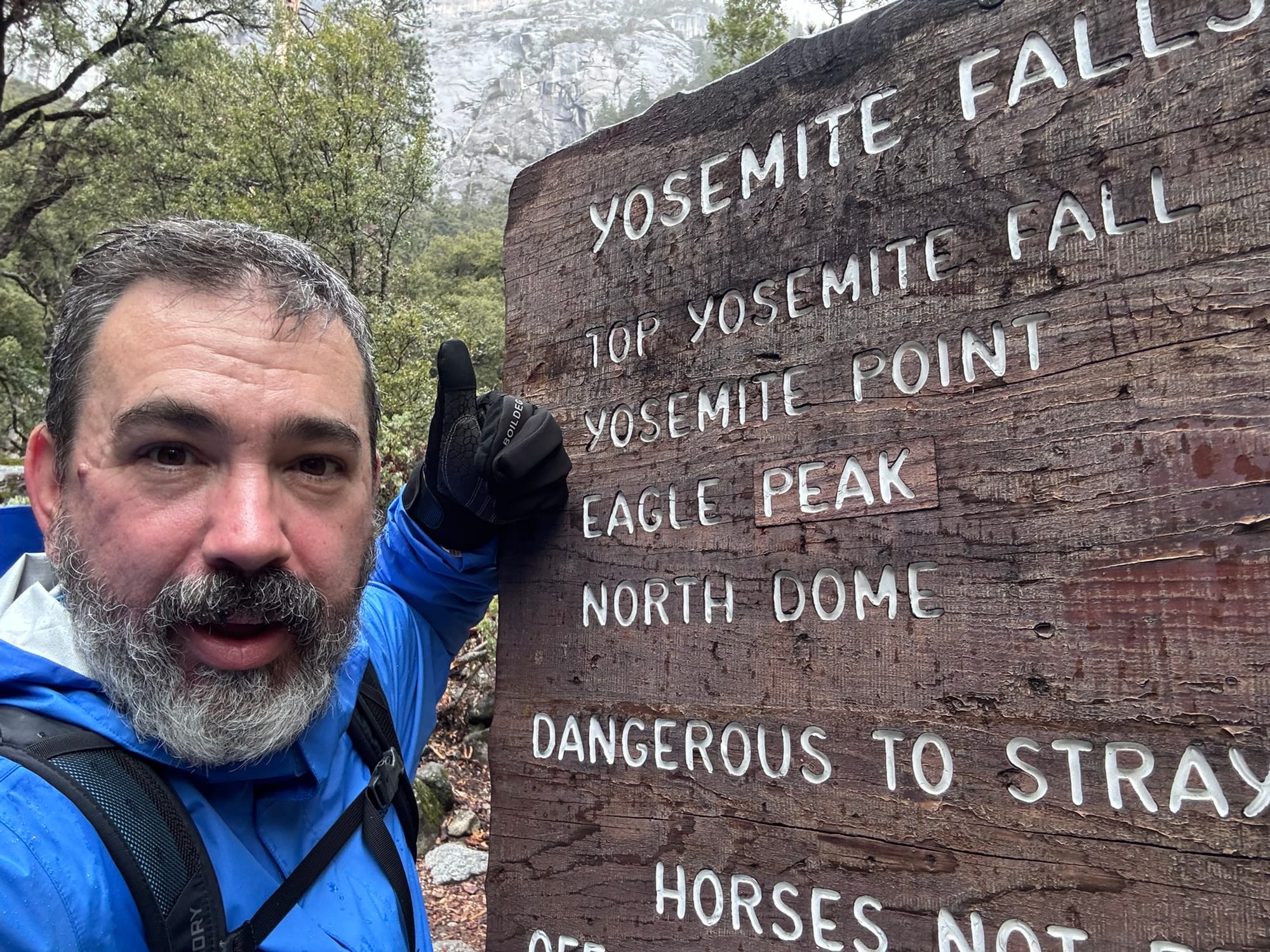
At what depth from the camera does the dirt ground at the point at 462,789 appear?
4.82 meters

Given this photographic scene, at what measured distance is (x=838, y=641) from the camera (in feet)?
4.20

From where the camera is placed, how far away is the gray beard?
4.00 ft

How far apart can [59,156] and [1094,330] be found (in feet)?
62.0

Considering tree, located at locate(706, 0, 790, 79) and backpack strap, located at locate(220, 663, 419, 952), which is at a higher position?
tree, located at locate(706, 0, 790, 79)

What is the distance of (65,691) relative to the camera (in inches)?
47.7

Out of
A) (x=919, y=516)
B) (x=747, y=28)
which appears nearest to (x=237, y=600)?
(x=919, y=516)

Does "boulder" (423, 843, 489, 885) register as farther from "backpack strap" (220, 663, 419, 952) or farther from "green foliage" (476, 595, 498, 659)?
"backpack strap" (220, 663, 419, 952)

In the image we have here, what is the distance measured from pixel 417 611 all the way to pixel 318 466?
70 cm

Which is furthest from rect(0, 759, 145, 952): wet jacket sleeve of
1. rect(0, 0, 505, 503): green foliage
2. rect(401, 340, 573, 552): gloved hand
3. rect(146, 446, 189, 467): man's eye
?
rect(0, 0, 505, 503): green foliage

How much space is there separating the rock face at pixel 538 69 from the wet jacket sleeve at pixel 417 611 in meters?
102

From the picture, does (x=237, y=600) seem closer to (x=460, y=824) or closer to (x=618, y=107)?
(x=460, y=824)

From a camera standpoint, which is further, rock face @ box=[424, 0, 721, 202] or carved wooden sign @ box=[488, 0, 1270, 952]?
rock face @ box=[424, 0, 721, 202]

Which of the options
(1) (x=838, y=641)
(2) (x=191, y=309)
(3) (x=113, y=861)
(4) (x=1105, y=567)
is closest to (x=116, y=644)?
(3) (x=113, y=861)

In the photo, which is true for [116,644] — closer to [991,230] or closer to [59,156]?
[991,230]
